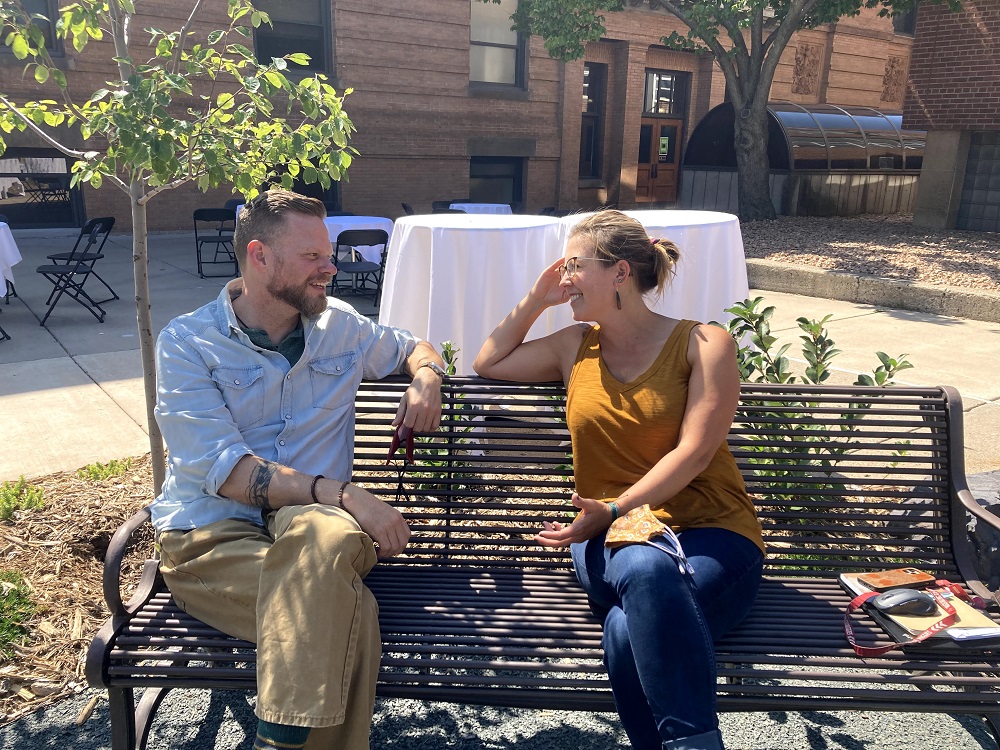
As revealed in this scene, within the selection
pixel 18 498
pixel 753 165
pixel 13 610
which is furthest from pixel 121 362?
pixel 753 165

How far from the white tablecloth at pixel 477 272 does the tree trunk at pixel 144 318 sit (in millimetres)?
1885

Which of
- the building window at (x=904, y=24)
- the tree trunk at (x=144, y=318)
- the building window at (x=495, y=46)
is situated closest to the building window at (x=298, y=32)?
the building window at (x=495, y=46)

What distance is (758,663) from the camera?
2238mm

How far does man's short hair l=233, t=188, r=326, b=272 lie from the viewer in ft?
8.24

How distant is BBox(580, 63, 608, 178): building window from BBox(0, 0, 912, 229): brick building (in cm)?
4

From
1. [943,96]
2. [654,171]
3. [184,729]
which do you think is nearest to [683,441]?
Result: [184,729]

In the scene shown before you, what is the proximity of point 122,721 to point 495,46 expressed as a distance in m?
20.7

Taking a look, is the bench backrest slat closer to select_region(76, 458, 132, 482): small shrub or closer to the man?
the man

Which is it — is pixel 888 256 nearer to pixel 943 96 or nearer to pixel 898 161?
pixel 943 96

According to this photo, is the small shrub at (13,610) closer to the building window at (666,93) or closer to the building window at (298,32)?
the building window at (298,32)

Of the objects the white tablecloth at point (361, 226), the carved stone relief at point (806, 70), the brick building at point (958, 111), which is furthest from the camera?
the carved stone relief at point (806, 70)

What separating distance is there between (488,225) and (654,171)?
786 inches

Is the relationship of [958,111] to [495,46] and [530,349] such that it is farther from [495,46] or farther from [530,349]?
[530,349]

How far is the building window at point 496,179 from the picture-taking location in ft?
69.7
